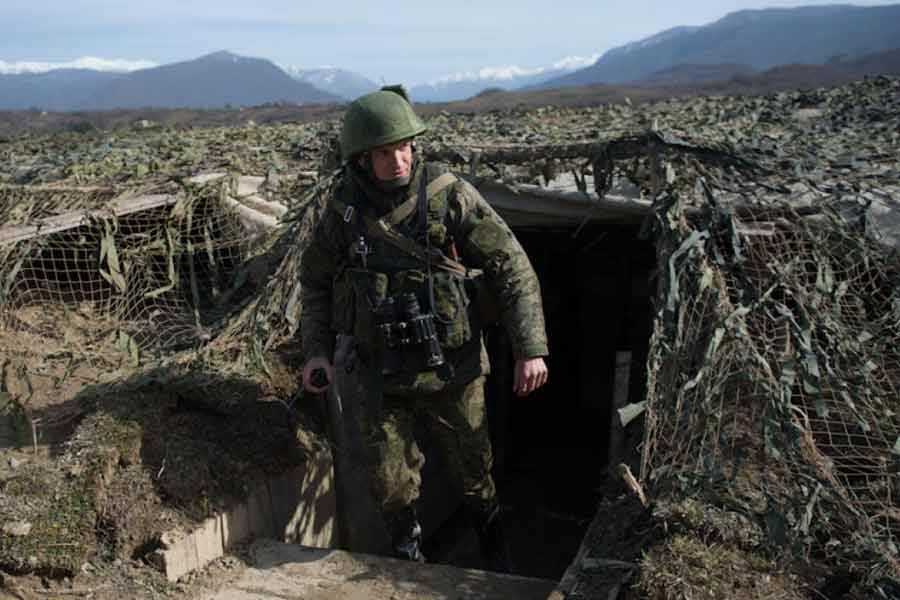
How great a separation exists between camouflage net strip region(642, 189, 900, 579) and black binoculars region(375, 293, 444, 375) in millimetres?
989

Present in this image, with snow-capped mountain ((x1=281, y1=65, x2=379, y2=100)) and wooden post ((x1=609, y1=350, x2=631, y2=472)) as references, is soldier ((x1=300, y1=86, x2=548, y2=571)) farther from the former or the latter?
snow-capped mountain ((x1=281, y1=65, x2=379, y2=100))

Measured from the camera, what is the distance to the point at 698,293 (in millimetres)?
3822

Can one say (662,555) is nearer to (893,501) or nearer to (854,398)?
(893,501)

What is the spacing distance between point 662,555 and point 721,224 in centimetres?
205

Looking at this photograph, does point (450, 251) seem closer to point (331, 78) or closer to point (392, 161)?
point (392, 161)

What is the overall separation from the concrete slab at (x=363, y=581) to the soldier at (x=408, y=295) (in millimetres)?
322

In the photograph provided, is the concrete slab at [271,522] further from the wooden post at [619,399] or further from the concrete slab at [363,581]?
the wooden post at [619,399]

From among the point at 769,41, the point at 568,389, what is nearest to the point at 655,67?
the point at 769,41

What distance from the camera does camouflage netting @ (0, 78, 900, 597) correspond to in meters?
3.29

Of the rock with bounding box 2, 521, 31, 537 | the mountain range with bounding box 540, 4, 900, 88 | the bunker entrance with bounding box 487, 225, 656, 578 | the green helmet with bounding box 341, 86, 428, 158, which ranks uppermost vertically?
the mountain range with bounding box 540, 4, 900, 88

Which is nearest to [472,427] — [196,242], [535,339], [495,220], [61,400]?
[535,339]

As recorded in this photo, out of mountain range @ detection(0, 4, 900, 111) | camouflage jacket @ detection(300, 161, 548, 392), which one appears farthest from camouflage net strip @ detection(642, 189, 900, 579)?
mountain range @ detection(0, 4, 900, 111)

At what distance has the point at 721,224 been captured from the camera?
433 cm

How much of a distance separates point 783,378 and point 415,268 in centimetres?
168
